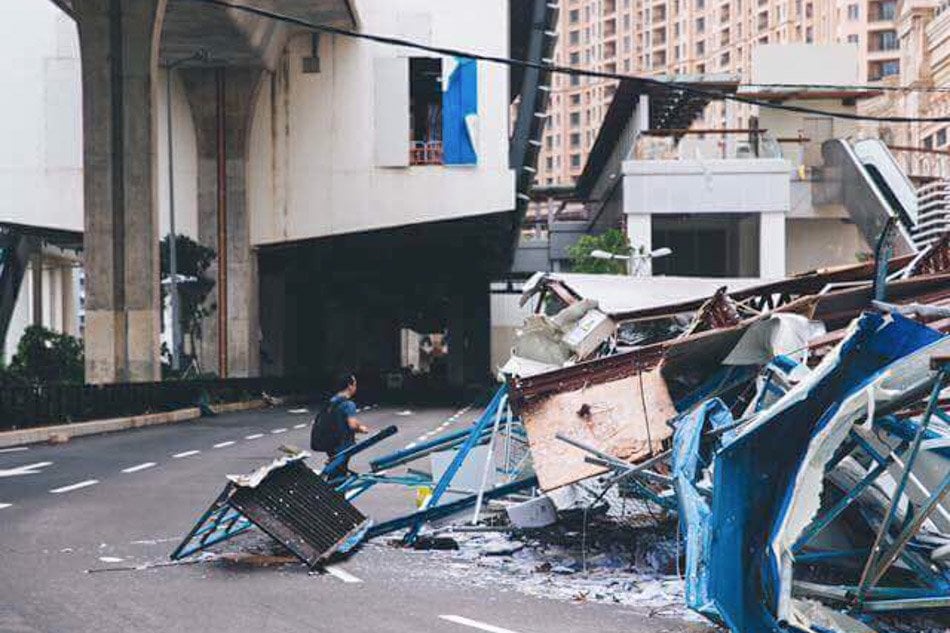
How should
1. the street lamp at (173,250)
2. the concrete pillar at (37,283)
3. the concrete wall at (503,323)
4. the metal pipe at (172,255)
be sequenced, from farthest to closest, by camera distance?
1. the concrete wall at (503,323)
2. the concrete pillar at (37,283)
3. the street lamp at (173,250)
4. the metal pipe at (172,255)

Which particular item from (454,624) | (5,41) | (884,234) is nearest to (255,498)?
(454,624)

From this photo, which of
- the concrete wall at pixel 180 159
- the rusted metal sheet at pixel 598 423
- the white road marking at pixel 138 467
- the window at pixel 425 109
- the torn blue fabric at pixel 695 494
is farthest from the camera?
the concrete wall at pixel 180 159

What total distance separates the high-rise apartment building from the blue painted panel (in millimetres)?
88708

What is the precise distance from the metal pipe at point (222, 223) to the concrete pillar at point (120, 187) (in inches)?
596

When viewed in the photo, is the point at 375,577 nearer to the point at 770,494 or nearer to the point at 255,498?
the point at 255,498

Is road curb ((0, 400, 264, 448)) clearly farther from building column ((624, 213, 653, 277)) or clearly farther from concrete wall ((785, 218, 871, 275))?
concrete wall ((785, 218, 871, 275))

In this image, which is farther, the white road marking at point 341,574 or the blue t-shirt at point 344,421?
the blue t-shirt at point 344,421

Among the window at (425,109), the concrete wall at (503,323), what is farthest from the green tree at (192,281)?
the concrete wall at (503,323)

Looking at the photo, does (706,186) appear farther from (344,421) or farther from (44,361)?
(344,421)

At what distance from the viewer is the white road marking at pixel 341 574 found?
40.9ft

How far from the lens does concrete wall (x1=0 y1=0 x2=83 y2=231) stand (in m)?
56.0

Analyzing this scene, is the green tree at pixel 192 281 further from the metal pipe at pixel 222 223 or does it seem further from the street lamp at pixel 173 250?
the street lamp at pixel 173 250

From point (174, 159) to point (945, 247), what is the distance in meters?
46.7

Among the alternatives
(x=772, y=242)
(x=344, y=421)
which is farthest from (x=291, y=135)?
(x=344, y=421)
